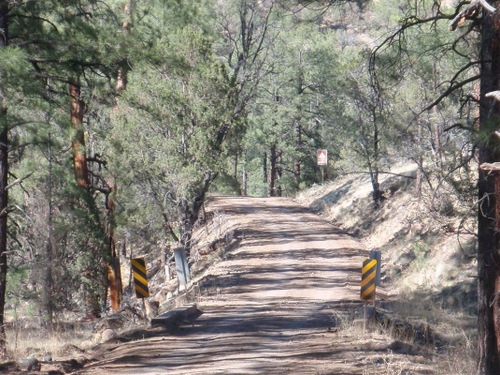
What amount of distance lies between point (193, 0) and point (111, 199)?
7320mm

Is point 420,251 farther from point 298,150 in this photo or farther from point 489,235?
point 298,150

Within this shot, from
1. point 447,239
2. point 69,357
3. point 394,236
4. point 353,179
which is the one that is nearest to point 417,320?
point 69,357

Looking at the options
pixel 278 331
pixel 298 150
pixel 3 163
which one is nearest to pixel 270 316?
pixel 278 331

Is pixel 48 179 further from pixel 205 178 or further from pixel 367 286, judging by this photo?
pixel 367 286

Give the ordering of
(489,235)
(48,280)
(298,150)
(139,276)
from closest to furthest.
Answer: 1. (489,235)
2. (139,276)
3. (48,280)
4. (298,150)

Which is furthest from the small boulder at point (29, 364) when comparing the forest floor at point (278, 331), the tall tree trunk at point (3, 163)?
Result: the tall tree trunk at point (3, 163)

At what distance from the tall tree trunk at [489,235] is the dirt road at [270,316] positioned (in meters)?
1.77

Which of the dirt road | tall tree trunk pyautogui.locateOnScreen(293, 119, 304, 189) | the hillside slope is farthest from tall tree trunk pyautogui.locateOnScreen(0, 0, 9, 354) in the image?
tall tree trunk pyautogui.locateOnScreen(293, 119, 304, 189)

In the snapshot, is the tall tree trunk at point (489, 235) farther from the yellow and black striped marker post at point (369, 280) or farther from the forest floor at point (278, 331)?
the yellow and black striped marker post at point (369, 280)

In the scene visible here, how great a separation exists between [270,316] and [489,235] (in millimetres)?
7978

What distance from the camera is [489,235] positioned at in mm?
7719

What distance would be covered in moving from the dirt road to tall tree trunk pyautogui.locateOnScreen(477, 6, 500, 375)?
1767 mm

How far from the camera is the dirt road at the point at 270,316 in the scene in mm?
9688

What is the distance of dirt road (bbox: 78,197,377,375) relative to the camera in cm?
969
